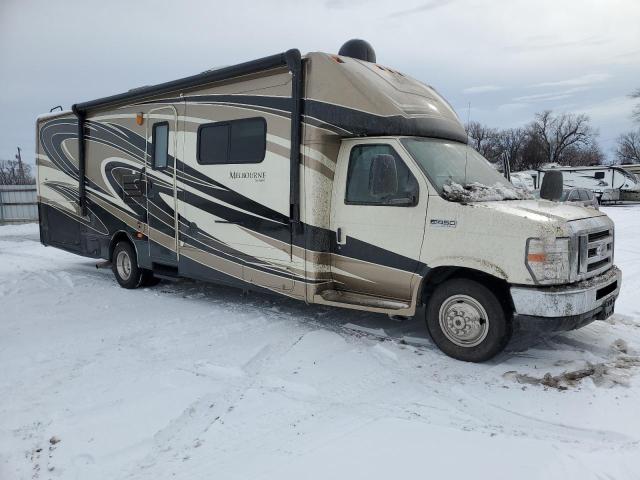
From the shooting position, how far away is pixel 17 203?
882 inches

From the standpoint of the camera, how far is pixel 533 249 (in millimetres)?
4586

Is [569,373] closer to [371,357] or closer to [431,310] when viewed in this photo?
[431,310]

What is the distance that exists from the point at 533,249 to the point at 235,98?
13.7 feet

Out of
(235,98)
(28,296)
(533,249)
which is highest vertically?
(235,98)

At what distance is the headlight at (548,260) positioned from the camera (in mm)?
4535

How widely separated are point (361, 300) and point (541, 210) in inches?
84.0

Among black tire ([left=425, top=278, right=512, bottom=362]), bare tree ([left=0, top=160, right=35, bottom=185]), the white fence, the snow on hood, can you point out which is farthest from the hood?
bare tree ([left=0, top=160, right=35, bottom=185])

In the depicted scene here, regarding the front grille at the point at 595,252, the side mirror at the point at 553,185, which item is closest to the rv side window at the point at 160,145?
the side mirror at the point at 553,185

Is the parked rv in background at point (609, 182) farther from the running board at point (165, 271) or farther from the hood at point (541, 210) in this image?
the hood at point (541, 210)

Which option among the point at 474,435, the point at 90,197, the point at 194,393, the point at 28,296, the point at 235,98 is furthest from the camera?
the point at 90,197

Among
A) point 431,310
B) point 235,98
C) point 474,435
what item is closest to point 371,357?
point 431,310

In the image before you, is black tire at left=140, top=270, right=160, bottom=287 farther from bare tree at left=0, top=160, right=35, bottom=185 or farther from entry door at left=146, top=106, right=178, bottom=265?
bare tree at left=0, top=160, right=35, bottom=185

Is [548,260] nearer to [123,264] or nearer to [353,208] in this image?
[353,208]

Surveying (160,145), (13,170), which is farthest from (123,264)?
(13,170)
